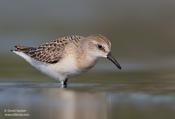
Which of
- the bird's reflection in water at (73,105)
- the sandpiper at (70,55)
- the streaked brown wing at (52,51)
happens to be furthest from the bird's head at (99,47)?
the bird's reflection in water at (73,105)

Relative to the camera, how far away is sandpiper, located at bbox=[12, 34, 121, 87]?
583 inches

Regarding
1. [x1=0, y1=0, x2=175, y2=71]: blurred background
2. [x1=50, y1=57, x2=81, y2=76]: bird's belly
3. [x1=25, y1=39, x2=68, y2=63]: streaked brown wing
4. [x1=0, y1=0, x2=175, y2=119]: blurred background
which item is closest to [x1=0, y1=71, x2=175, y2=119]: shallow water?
[x1=0, y1=0, x2=175, y2=119]: blurred background

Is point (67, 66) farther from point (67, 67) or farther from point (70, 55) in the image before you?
point (70, 55)

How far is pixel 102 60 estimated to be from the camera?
18422 millimetres

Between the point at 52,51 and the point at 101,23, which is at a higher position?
the point at 101,23

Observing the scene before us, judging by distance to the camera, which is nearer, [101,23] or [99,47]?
[99,47]

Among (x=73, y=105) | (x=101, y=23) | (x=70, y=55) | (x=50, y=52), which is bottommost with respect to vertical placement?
(x=73, y=105)

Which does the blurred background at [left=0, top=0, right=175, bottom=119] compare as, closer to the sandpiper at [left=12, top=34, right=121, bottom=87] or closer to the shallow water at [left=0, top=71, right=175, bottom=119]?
the shallow water at [left=0, top=71, right=175, bottom=119]

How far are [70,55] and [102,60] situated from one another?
3398 mm

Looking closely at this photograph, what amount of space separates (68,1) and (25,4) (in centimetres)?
124

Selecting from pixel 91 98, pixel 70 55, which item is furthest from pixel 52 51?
pixel 91 98

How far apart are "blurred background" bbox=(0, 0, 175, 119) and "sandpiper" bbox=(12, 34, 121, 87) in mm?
319

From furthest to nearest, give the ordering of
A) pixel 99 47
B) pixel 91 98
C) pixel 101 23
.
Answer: pixel 101 23 < pixel 99 47 < pixel 91 98

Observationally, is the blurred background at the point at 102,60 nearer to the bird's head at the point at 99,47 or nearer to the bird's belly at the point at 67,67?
the bird's belly at the point at 67,67
